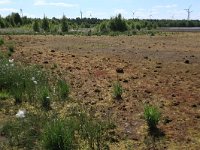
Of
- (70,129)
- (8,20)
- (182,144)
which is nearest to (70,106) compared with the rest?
(70,129)

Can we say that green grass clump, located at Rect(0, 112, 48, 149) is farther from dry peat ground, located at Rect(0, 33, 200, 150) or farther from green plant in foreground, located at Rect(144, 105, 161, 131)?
green plant in foreground, located at Rect(144, 105, 161, 131)

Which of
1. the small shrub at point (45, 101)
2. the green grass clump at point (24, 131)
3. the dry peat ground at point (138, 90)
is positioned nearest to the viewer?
the green grass clump at point (24, 131)

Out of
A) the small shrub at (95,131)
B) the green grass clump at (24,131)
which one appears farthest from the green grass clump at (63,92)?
the small shrub at (95,131)

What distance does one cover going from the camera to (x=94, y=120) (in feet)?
26.6

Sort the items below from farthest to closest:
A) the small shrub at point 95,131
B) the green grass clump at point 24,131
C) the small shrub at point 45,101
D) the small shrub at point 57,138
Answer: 1. the small shrub at point 45,101
2. the green grass clump at point 24,131
3. the small shrub at point 95,131
4. the small shrub at point 57,138

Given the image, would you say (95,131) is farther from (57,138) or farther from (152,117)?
(152,117)

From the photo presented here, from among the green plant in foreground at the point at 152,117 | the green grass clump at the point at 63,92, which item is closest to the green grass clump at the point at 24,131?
the green grass clump at the point at 63,92

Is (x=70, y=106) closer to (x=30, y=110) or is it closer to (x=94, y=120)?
(x=30, y=110)

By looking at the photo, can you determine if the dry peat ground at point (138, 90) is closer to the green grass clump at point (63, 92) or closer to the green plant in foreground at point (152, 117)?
the green plant in foreground at point (152, 117)

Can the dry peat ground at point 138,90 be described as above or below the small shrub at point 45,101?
below

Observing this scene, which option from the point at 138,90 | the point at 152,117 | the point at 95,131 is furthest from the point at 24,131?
the point at 138,90

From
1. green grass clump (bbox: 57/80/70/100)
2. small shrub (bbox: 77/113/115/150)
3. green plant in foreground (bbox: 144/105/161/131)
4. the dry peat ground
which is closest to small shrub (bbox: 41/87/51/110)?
green grass clump (bbox: 57/80/70/100)

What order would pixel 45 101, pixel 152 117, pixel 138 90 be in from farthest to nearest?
pixel 138 90 < pixel 45 101 < pixel 152 117

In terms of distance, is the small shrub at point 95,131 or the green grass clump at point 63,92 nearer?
the small shrub at point 95,131
